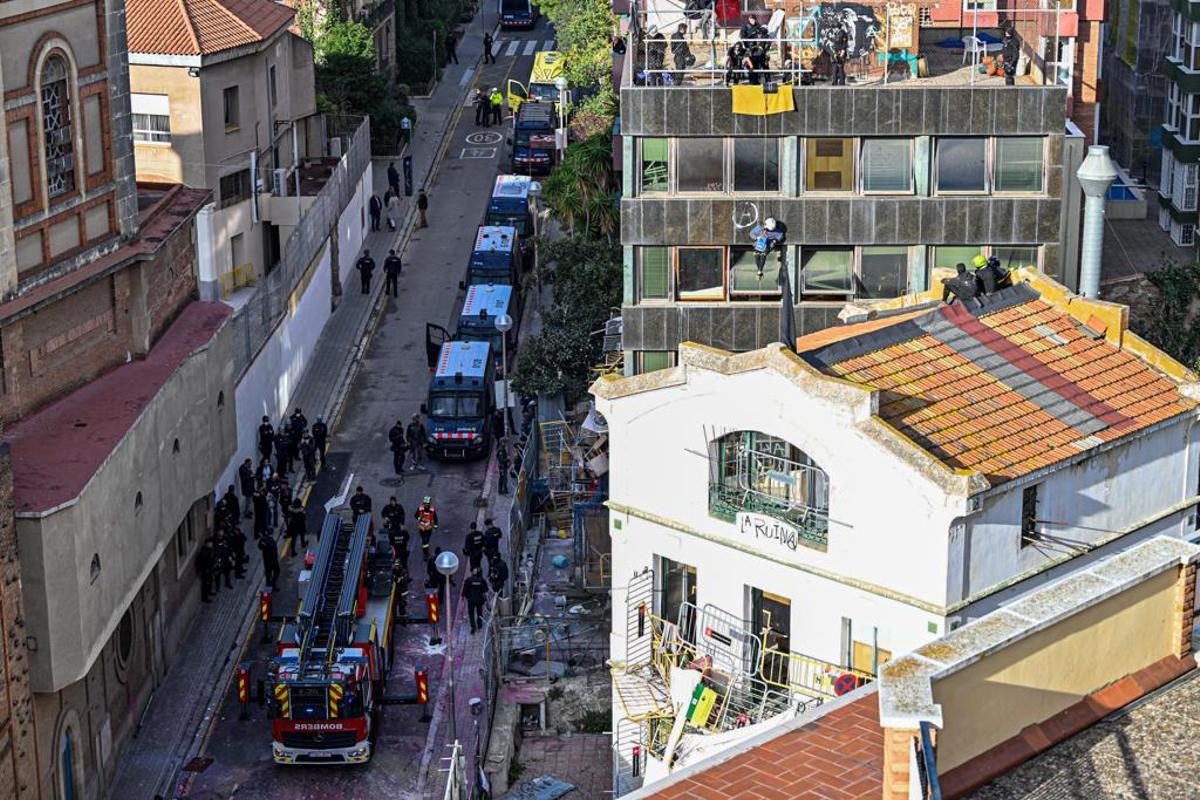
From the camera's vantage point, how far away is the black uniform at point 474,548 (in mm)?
57812

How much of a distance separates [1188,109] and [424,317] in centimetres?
2789

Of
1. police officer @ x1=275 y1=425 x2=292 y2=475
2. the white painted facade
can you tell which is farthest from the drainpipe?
police officer @ x1=275 y1=425 x2=292 y2=475

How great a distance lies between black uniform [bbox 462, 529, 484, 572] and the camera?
190ft

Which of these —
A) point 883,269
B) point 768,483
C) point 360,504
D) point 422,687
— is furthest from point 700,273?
point 768,483

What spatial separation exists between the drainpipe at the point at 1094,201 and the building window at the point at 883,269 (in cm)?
1166

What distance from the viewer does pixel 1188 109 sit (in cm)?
7725

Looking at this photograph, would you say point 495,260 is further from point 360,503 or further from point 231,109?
point 360,503

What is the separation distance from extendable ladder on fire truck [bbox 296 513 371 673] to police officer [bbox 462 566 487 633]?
2901 millimetres

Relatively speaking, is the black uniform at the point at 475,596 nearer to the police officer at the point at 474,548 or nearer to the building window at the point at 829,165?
the police officer at the point at 474,548

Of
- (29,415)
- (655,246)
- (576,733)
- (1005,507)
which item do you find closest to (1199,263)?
(655,246)

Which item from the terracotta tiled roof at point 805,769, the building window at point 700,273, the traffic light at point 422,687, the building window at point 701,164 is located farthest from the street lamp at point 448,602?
the terracotta tiled roof at point 805,769

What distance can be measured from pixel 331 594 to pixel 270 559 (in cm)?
701

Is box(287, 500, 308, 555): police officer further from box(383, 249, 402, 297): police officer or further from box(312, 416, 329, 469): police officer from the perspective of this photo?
box(383, 249, 402, 297): police officer

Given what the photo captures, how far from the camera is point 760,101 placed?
53.0m
